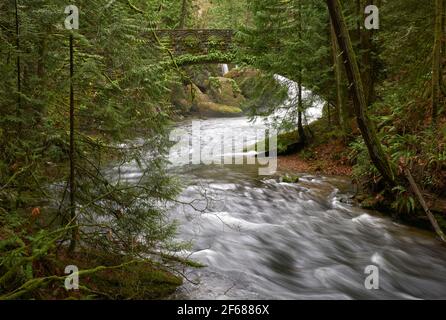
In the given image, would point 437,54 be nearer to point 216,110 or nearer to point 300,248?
point 300,248

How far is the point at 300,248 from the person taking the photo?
7.62 meters

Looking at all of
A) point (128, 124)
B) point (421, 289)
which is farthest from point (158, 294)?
point (421, 289)

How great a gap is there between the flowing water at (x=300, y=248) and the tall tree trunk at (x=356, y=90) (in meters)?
1.34

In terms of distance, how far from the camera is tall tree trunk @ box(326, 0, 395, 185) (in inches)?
253

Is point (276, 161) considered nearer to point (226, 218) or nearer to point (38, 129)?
point (226, 218)

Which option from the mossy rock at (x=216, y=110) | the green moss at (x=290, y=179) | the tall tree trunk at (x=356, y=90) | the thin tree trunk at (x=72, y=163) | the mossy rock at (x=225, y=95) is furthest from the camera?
the mossy rock at (x=225, y=95)

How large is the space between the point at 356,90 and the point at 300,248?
2.94 m

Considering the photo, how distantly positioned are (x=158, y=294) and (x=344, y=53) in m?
4.64

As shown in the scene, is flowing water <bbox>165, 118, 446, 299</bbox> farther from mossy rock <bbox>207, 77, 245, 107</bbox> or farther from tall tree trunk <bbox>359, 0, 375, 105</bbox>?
mossy rock <bbox>207, 77, 245, 107</bbox>

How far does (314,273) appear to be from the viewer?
663 cm

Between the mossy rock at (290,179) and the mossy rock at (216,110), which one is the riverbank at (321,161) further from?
the mossy rock at (216,110)

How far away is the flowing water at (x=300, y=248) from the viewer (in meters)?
6.00

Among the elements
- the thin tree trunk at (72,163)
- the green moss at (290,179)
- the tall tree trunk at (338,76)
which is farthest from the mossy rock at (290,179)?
the thin tree trunk at (72,163)

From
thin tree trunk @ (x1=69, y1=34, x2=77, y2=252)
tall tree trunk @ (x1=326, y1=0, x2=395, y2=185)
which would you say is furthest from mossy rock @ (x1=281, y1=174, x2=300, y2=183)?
thin tree trunk @ (x1=69, y1=34, x2=77, y2=252)
